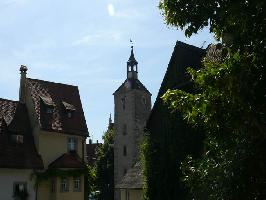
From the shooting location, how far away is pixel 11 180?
33812 millimetres

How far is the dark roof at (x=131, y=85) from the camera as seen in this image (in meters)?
61.9

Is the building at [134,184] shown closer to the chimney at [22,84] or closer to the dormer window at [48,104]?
the dormer window at [48,104]

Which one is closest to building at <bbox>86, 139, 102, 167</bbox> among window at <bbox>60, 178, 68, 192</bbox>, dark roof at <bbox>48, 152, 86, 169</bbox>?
dark roof at <bbox>48, 152, 86, 169</bbox>

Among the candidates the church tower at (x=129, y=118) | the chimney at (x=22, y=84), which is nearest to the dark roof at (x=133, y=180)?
the chimney at (x=22, y=84)

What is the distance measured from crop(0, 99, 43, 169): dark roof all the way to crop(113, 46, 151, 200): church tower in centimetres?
2238

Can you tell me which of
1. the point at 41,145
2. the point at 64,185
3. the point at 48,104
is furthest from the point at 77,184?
the point at 48,104

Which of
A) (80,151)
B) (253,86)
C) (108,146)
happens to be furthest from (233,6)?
(108,146)

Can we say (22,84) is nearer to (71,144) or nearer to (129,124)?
(71,144)

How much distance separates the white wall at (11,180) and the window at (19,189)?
0.24m

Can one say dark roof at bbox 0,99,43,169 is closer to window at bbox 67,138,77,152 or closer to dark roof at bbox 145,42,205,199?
window at bbox 67,138,77,152

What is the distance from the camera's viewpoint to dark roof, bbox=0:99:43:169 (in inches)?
1331

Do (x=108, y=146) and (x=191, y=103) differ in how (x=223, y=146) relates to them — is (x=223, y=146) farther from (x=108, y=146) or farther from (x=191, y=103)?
(x=108, y=146)

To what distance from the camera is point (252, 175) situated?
11141 millimetres

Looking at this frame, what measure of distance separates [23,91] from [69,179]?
27.3 ft
